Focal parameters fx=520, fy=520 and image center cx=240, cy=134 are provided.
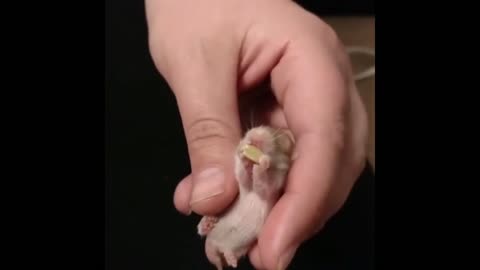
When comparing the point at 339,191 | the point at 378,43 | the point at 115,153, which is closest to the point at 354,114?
the point at 339,191

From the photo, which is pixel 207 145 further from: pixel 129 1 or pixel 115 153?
pixel 129 1

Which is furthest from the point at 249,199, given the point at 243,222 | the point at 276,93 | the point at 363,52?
the point at 363,52

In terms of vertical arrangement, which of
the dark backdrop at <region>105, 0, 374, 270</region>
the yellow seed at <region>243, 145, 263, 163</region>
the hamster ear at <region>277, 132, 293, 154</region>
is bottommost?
the dark backdrop at <region>105, 0, 374, 270</region>

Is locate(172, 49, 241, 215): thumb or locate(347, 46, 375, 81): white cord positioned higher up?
locate(172, 49, 241, 215): thumb

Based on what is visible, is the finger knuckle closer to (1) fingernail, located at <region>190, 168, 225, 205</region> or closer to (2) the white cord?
(1) fingernail, located at <region>190, 168, 225, 205</region>

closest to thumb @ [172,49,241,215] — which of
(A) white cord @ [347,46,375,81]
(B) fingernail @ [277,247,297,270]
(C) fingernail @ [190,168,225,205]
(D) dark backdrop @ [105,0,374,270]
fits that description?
(C) fingernail @ [190,168,225,205]

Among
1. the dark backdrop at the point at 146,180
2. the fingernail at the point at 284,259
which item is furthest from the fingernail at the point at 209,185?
the dark backdrop at the point at 146,180

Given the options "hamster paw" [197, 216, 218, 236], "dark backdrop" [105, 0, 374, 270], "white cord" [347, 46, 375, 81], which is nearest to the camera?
"hamster paw" [197, 216, 218, 236]

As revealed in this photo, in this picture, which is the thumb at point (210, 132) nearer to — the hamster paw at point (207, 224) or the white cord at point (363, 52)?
the hamster paw at point (207, 224)

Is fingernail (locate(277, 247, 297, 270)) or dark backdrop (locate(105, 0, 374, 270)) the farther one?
dark backdrop (locate(105, 0, 374, 270))
